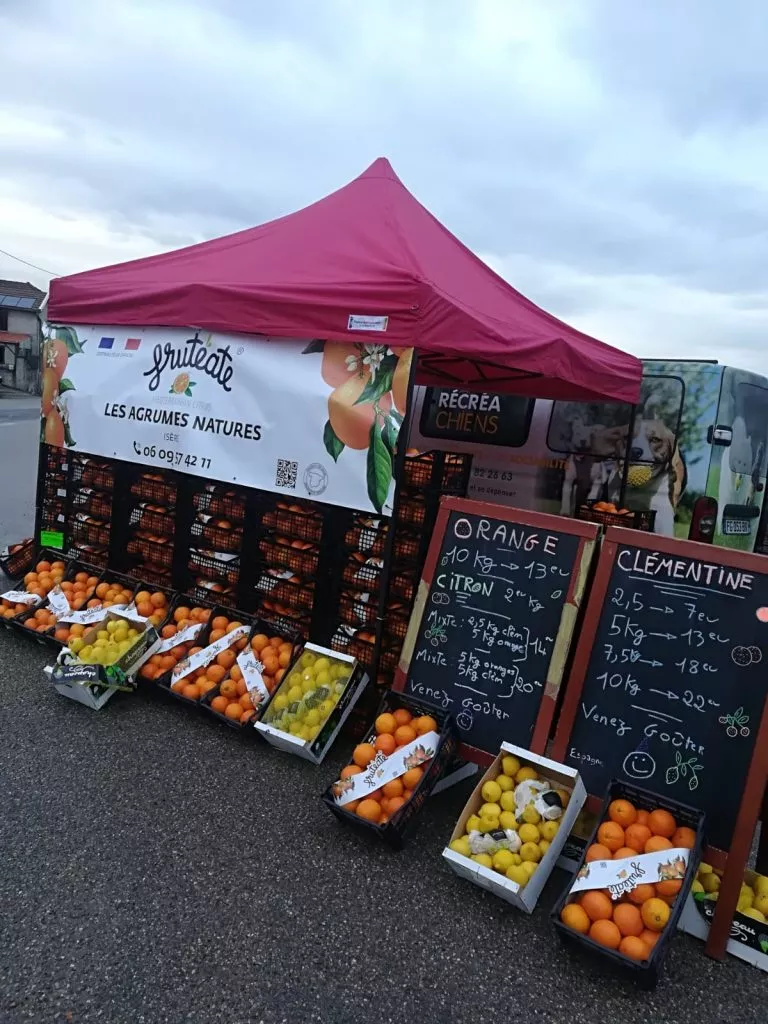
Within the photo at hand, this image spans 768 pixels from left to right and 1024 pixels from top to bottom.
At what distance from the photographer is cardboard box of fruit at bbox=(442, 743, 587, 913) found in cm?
278

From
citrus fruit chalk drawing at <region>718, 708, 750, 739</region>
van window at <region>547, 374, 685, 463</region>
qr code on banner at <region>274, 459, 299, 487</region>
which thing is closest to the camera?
citrus fruit chalk drawing at <region>718, 708, 750, 739</region>

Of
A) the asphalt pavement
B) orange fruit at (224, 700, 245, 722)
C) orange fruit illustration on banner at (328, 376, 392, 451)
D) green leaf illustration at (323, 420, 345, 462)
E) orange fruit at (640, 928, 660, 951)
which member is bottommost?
the asphalt pavement

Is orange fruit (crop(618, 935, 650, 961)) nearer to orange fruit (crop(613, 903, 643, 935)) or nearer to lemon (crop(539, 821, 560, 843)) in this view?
orange fruit (crop(613, 903, 643, 935))

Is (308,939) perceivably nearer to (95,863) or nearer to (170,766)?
(95,863)

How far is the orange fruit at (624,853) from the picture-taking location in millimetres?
2707

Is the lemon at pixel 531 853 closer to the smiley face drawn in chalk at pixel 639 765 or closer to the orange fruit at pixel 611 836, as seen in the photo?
the orange fruit at pixel 611 836

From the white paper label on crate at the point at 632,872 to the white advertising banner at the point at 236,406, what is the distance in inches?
83.0

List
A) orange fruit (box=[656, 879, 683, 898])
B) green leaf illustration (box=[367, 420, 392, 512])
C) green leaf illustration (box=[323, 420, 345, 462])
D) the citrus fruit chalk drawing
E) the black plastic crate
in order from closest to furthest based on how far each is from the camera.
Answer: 1. orange fruit (box=[656, 879, 683, 898])
2. the citrus fruit chalk drawing
3. green leaf illustration (box=[367, 420, 392, 512])
4. green leaf illustration (box=[323, 420, 345, 462])
5. the black plastic crate

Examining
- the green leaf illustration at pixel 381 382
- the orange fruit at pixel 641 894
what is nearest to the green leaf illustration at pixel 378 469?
the green leaf illustration at pixel 381 382

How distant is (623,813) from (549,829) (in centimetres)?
32

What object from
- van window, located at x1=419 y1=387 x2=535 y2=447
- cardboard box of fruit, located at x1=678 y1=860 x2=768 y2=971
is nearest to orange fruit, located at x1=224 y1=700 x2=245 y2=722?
cardboard box of fruit, located at x1=678 y1=860 x2=768 y2=971

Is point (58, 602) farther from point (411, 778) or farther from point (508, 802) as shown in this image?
point (508, 802)

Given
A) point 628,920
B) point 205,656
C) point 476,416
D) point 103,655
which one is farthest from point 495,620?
point 476,416

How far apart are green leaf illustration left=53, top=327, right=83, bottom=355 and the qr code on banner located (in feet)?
7.67
